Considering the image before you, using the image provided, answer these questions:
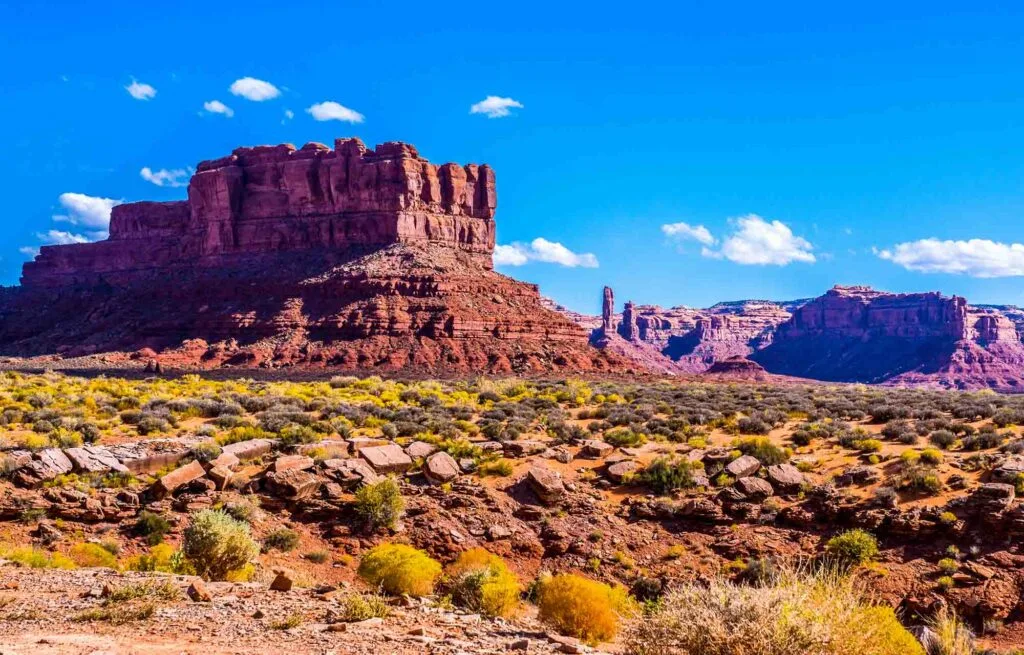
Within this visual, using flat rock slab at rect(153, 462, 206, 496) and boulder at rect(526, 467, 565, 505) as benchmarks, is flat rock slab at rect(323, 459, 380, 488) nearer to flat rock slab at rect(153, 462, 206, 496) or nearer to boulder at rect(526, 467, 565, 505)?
flat rock slab at rect(153, 462, 206, 496)

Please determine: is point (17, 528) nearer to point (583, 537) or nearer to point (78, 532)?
point (78, 532)

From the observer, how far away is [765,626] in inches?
268

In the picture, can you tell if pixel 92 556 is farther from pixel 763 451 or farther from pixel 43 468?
pixel 763 451

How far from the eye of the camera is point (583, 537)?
15.5 metres

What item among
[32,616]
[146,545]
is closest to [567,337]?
[146,545]

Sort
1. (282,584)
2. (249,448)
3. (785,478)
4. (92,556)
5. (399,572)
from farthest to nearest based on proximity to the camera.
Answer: (249,448) → (785,478) → (92,556) → (399,572) → (282,584)

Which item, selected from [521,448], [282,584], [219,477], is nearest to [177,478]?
[219,477]

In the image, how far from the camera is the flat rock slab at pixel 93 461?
54.0 ft

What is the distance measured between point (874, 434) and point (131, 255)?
11471 cm

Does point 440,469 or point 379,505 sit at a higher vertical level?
point 440,469

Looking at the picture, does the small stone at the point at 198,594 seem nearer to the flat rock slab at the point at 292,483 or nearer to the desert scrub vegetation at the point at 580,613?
the desert scrub vegetation at the point at 580,613

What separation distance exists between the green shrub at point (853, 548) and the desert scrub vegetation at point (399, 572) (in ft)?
25.5

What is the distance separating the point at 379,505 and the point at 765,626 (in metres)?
9.96

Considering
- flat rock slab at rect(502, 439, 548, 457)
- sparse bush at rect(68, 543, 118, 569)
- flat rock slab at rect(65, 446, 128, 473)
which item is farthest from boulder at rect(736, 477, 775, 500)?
flat rock slab at rect(65, 446, 128, 473)
